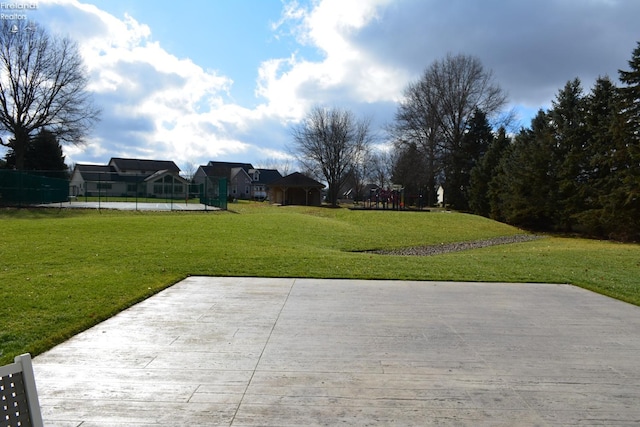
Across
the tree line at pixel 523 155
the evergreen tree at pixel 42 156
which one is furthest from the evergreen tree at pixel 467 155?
the evergreen tree at pixel 42 156

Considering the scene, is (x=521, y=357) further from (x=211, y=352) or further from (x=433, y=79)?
(x=433, y=79)

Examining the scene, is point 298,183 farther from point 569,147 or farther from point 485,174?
point 569,147

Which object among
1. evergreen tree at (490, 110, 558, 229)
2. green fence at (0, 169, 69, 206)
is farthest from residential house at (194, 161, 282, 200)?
evergreen tree at (490, 110, 558, 229)

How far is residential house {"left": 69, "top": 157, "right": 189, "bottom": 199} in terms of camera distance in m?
45.9

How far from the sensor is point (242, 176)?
79.8 meters

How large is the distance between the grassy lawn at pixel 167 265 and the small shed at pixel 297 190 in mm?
28075

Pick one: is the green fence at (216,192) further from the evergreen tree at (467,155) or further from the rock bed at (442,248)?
the evergreen tree at (467,155)

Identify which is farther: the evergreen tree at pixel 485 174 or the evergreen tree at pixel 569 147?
the evergreen tree at pixel 485 174

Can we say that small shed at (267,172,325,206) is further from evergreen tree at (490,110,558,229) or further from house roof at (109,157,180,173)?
house roof at (109,157,180,173)

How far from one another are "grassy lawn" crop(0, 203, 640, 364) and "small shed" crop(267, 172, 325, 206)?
28.1 metres

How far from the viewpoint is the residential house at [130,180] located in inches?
1808

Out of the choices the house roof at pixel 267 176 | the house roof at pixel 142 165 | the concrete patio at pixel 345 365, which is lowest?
the concrete patio at pixel 345 365

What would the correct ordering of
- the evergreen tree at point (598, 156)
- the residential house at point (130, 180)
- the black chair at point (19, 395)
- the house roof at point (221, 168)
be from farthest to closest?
the house roof at point (221, 168) < the residential house at point (130, 180) < the evergreen tree at point (598, 156) < the black chair at point (19, 395)

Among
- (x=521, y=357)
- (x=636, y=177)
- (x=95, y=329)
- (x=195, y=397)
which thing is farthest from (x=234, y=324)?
(x=636, y=177)
